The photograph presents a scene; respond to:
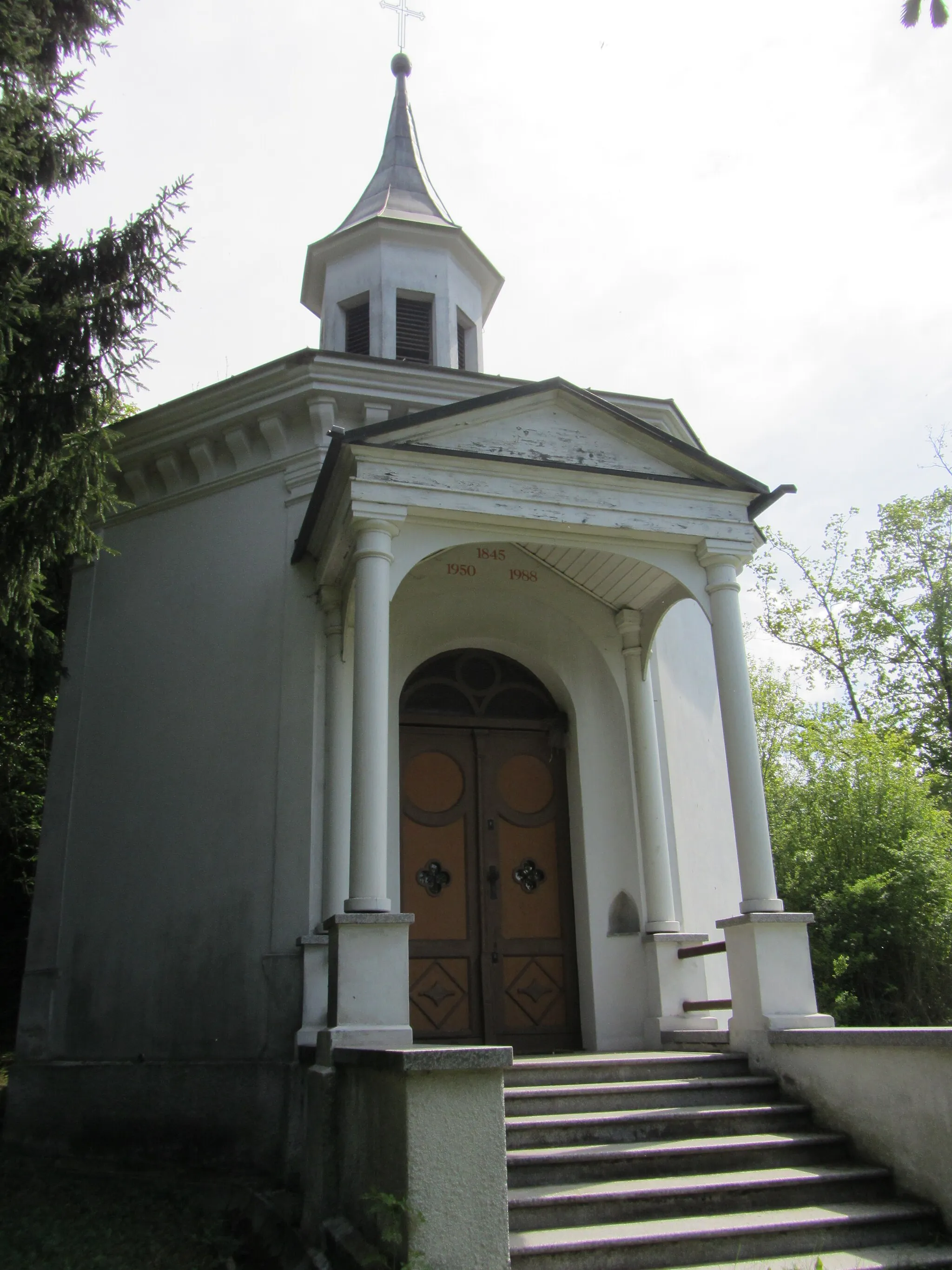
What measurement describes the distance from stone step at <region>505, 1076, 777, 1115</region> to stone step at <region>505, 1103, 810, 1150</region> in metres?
0.05

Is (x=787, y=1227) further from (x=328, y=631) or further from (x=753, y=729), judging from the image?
(x=328, y=631)

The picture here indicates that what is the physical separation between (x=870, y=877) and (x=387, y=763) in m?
8.93

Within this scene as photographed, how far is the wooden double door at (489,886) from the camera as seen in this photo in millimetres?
8188

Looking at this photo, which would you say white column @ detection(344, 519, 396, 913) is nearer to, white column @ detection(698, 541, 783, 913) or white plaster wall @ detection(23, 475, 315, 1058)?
white plaster wall @ detection(23, 475, 315, 1058)

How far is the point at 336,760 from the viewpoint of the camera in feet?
25.2

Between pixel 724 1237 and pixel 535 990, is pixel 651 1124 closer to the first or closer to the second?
pixel 724 1237

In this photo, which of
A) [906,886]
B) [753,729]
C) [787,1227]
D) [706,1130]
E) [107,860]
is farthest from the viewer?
[906,886]

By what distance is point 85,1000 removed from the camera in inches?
321

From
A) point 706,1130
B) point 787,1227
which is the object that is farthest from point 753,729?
point 787,1227

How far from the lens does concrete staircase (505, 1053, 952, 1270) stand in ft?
14.8

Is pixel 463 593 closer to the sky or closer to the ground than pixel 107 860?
closer to the sky

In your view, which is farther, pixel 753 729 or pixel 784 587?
pixel 784 587

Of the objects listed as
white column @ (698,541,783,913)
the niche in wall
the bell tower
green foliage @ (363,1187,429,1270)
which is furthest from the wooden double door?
the bell tower

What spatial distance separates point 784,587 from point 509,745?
19.5m
